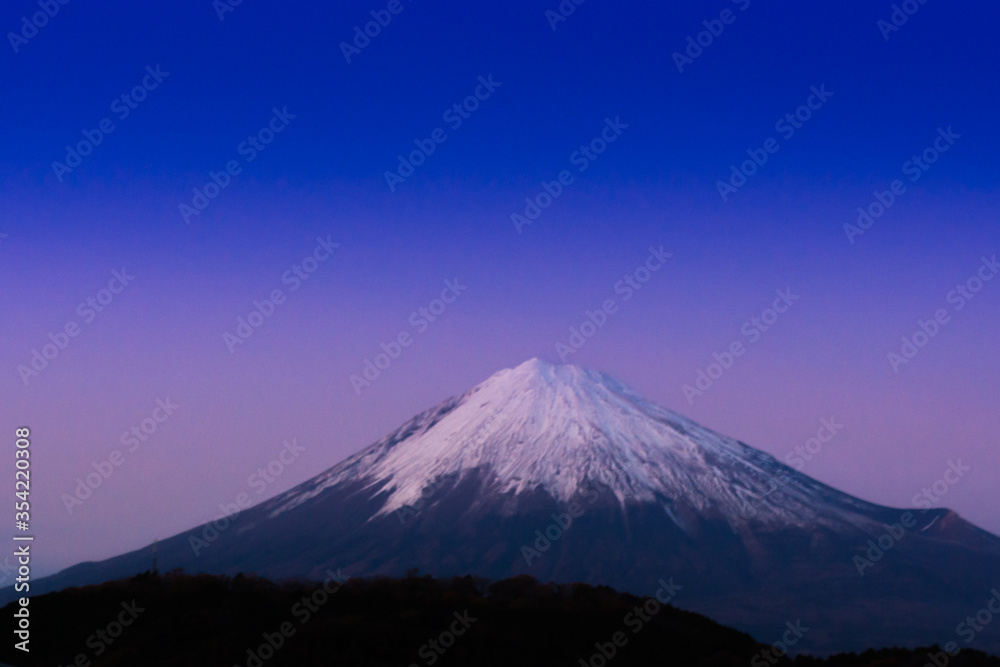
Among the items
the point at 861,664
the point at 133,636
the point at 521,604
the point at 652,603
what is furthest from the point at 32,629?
the point at 861,664

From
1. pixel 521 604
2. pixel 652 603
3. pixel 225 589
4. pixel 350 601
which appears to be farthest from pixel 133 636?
pixel 652 603

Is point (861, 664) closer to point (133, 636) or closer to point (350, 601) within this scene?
point (350, 601)

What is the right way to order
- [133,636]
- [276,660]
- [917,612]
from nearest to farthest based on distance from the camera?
[276,660] → [133,636] → [917,612]

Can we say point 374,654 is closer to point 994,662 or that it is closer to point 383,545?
point 994,662

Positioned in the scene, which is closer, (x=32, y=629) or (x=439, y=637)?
(x=439, y=637)

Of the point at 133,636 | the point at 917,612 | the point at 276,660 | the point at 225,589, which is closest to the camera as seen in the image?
the point at 276,660

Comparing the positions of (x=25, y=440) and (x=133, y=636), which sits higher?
(x=25, y=440)
